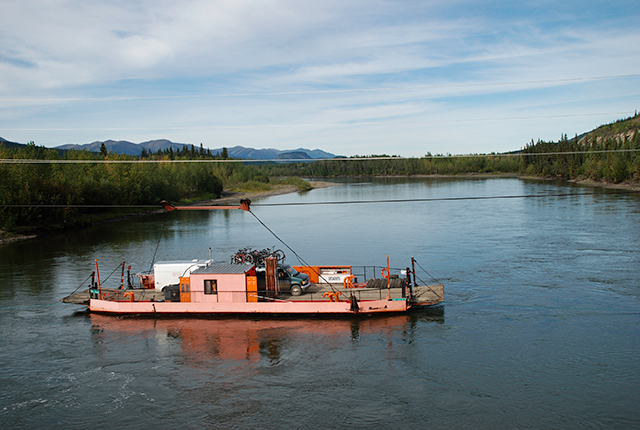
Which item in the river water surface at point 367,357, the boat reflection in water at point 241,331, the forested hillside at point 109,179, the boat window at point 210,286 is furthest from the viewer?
the forested hillside at point 109,179

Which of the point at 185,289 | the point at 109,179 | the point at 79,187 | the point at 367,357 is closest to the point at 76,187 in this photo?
the point at 79,187

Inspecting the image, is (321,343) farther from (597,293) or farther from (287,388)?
(597,293)

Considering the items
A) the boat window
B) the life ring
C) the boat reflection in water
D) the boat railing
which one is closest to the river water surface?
the boat reflection in water

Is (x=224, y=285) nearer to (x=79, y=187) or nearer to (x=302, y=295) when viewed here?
(x=302, y=295)

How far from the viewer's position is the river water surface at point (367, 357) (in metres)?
18.8

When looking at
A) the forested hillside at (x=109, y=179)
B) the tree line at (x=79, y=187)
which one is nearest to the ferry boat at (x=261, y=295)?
the forested hillside at (x=109, y=179)

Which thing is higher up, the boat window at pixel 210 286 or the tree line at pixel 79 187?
the tree line at pixel 79 187

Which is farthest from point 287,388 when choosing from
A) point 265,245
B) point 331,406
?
point 265,245

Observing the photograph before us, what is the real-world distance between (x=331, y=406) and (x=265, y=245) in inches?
1337

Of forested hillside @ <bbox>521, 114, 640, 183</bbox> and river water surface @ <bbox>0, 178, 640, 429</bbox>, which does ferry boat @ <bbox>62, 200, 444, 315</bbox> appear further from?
forested hillside @ <bbox>521, 114, 640, 183</bbox>

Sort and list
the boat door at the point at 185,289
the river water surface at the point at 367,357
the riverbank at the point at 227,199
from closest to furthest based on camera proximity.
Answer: the river water surface at the point at 367,357, the boat door at the point at 185,289, the riverbank at the point at 227,199

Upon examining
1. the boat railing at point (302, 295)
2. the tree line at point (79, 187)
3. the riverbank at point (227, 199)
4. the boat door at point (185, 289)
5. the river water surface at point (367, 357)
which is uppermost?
the tree line at point (79, 187)

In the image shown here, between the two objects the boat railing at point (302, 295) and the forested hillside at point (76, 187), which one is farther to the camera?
the forested hillside at point (76, 187)

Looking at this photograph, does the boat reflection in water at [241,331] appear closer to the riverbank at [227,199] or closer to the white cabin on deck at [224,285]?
the white cabin on deck at [224,285]
